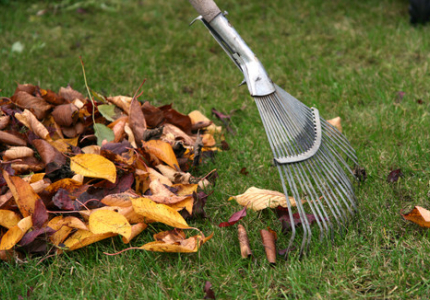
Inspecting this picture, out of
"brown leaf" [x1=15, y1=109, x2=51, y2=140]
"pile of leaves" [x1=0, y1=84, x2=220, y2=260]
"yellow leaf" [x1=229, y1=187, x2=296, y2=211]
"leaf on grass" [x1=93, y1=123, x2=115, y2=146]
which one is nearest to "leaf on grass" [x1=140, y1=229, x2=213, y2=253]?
"pile of leaves" [x1=0, y1=84, x2=220, y2=260]

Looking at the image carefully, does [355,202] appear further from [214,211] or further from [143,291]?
[143,291]

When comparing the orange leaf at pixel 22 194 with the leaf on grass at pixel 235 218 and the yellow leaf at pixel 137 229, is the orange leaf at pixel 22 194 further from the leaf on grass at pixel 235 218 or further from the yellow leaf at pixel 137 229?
the leaf on grass at pixel 235 218

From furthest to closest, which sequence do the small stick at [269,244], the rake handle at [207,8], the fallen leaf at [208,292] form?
the rake handle at [207,8]
the small stick at [269,244]
the fallen leaf at [208,292]

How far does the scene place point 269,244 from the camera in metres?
1.72

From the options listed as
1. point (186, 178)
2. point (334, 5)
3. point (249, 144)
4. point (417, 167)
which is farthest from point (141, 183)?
point (334, 5)

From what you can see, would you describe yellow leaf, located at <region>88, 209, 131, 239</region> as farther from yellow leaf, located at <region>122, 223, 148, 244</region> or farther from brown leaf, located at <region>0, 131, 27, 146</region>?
brown leaf, located at <region>0, 131, 27, 146</region>

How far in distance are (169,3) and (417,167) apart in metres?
3.45

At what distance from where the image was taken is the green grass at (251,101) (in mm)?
1610

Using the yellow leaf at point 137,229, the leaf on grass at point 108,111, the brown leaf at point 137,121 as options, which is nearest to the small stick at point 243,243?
the yellow leaf at point 137,229

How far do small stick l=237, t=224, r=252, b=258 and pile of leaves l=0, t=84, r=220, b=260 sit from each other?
0.48 ft

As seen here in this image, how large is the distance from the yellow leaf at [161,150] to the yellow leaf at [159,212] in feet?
1.29

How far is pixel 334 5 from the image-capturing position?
446cm

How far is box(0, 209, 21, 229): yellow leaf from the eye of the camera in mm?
1765

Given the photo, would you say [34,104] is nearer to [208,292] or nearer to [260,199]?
[260,199]
